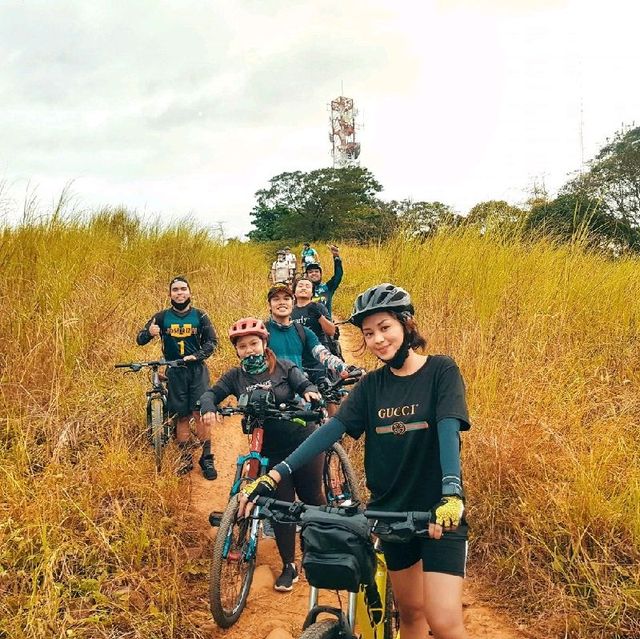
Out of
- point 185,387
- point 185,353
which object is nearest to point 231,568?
point 185,387

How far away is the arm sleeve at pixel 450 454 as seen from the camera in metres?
2.08

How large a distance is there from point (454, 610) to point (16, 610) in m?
2.32

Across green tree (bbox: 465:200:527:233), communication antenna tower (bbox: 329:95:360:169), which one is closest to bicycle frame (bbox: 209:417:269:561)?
green tree (bbox: 465:200:527:233)

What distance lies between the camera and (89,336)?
5805mm

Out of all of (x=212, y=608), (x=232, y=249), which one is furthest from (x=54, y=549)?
(x=232, y=249)

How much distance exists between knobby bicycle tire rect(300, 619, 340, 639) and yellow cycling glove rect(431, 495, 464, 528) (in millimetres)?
593

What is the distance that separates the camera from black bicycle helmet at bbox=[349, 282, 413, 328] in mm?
2432

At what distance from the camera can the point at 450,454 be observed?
2209 millimetres

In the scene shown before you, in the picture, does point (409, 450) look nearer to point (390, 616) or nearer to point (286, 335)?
point (390, 616)

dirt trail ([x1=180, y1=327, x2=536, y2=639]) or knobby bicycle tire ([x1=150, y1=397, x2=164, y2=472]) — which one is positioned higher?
knobby bicycle tire ([x1=150, y1=397, x2=164, y2=472])

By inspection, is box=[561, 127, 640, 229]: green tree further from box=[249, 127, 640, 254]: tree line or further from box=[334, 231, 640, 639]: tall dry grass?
box=[334, 231, 640, 639]: tall dry grass

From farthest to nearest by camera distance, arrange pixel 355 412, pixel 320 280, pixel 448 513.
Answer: pixel 320 280 < pixel 355 412 < pixel 448 513

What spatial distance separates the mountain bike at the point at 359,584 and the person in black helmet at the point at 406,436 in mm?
132

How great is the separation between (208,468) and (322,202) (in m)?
26.8
